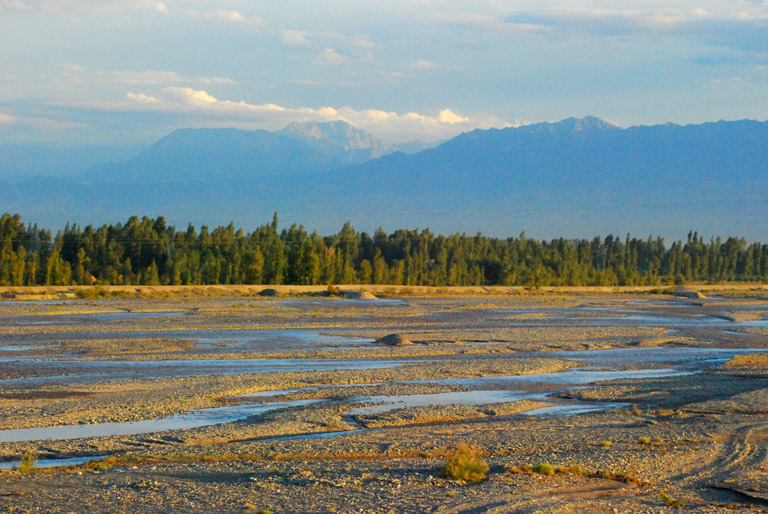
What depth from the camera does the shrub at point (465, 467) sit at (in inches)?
451

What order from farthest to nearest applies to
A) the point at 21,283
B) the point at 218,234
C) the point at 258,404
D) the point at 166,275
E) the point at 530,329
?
the point at 218,234, the point at 166,275, the point at 21,283, the point at 530,329, the point at 258,404

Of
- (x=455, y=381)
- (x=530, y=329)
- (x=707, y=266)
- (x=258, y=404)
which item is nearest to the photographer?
(x=258, y=404)

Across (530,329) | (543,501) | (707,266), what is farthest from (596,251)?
(543,501)

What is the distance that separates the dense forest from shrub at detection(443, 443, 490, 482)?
67.1 metres

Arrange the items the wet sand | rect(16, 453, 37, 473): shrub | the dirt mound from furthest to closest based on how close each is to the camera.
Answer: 1. the dirt mound
2. rect(16, 453, 37, 473): shrub
3. the wet sand

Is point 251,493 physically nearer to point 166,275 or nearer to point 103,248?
point 166,275

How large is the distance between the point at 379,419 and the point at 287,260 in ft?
244

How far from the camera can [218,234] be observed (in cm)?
10544

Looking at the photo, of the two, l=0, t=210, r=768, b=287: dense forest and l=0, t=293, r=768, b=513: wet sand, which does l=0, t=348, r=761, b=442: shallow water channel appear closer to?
l=0, t=293, r=768, b=513: wet sand

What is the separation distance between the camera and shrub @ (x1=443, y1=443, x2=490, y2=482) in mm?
11453

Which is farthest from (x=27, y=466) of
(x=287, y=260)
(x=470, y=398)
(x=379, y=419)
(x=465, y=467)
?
(x=287, y=260)

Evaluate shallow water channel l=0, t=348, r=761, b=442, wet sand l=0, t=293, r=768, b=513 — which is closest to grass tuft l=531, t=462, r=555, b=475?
wet sand l=0, t=293, r=768, b=513

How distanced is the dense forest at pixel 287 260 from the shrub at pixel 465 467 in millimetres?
67088

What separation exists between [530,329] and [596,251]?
129641 millimetres
